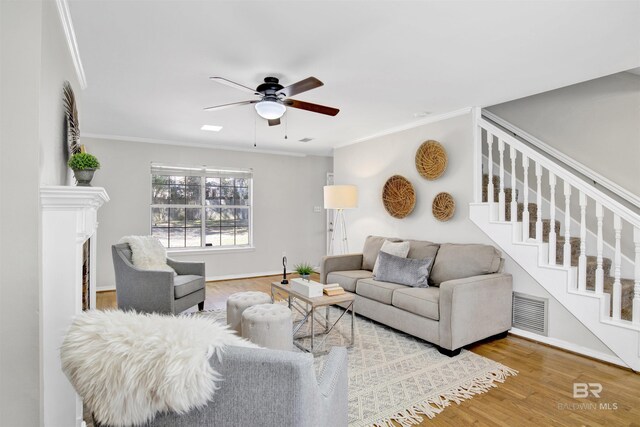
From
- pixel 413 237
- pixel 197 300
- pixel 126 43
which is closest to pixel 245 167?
pixel 197 300

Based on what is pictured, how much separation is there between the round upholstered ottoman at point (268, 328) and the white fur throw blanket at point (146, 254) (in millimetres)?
1618

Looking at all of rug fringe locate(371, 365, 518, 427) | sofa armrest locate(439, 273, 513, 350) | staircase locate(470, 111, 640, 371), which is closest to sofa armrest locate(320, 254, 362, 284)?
staircase locate(470, 111, 640, 371)

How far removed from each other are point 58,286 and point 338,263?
328 centimetres

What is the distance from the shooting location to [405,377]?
99.3 inches

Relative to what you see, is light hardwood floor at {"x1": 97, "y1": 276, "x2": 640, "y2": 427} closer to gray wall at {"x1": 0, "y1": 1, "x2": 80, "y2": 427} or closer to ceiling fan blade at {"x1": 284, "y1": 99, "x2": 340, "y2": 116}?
gray wall at {"x1": 0, "y1": 1, "x2": 80, "y2": 427}

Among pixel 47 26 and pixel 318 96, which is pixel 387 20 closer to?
pixel 318 96

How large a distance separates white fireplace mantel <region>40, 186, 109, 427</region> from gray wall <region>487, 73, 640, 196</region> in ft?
15.1

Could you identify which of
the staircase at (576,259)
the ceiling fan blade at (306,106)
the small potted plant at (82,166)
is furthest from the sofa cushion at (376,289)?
the small potted plant at (82,166)

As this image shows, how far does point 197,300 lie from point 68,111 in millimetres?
2490

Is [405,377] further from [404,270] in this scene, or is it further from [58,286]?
[58,286]

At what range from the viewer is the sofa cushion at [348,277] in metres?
4.02

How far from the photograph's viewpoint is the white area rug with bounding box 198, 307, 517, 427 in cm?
212

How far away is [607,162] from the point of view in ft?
11.7

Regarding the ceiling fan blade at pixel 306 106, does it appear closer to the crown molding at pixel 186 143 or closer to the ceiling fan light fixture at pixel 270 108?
the ceiling fan light fixture at pixel 270 108
